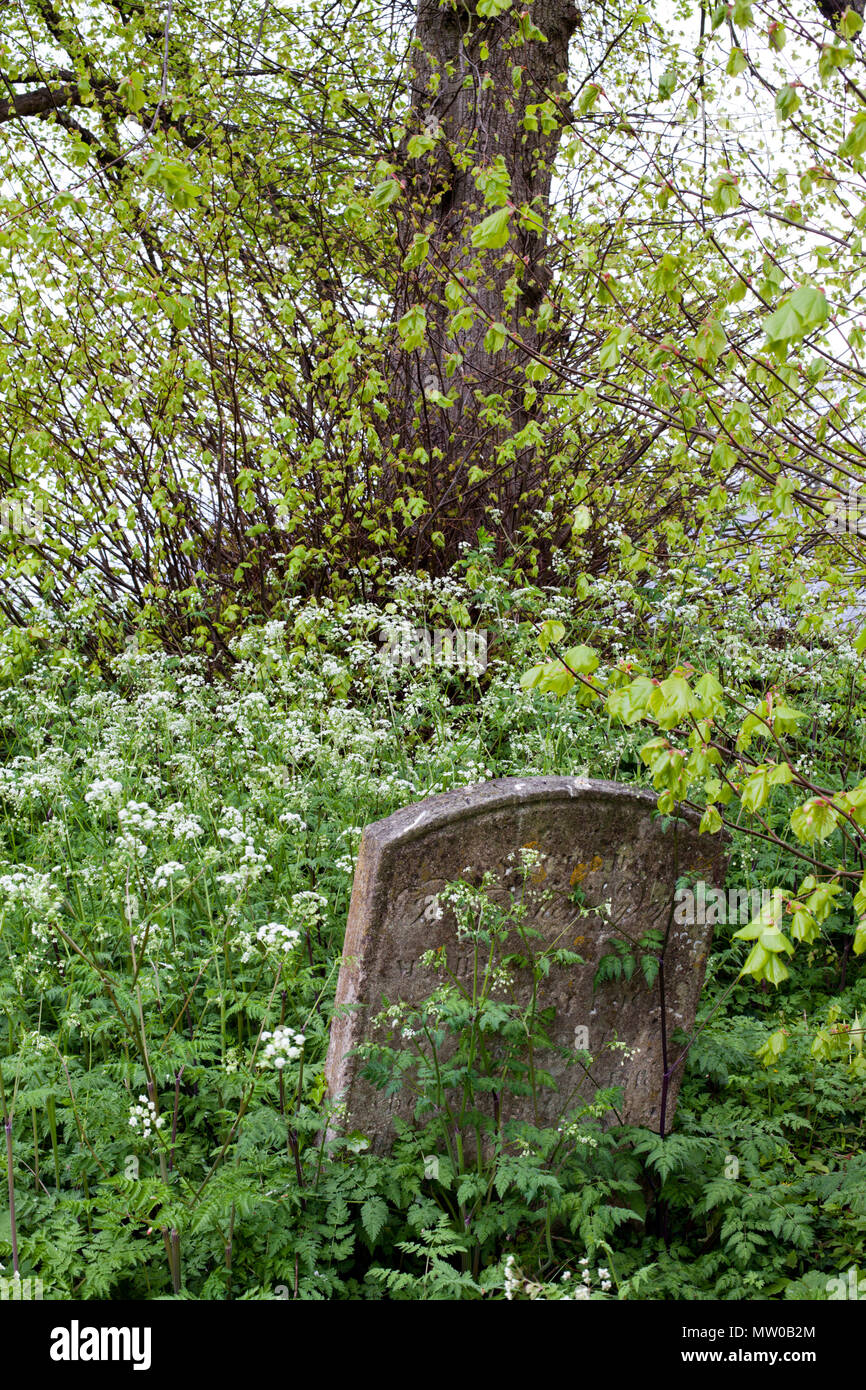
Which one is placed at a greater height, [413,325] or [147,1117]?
[413,325]

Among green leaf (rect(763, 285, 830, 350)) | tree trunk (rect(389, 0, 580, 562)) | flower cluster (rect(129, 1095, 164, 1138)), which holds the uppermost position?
tree trunk (rect(389, 0, 580, 562))

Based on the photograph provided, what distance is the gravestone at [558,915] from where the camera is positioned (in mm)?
3090

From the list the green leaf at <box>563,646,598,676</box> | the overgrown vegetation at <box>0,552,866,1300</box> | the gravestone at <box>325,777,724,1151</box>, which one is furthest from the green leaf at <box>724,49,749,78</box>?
the overgrown vegetation at <box>0,552,866,1300</box>

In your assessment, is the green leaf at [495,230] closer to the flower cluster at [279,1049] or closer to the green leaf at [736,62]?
the green leaf at [736,62]

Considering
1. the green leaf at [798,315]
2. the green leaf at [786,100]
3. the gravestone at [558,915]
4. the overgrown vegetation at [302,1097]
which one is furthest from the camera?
the gravestone at [558,915]

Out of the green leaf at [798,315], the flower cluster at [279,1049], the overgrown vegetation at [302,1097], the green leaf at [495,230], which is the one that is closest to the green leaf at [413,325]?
the green leaf at [495,230]

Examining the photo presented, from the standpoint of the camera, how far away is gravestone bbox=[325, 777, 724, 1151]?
10.1 feet

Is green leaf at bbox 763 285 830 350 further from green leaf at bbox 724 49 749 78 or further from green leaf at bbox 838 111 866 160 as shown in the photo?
green leaf at bbox 724 49 749 78

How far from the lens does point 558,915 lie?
11.0ft

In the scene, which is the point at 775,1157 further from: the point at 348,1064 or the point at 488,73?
the point at 488,73

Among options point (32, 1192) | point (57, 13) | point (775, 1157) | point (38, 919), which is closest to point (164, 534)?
point (38, 919)

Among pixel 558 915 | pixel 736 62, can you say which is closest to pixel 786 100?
pixel 736 62

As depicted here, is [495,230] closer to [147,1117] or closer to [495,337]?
[495,337]
